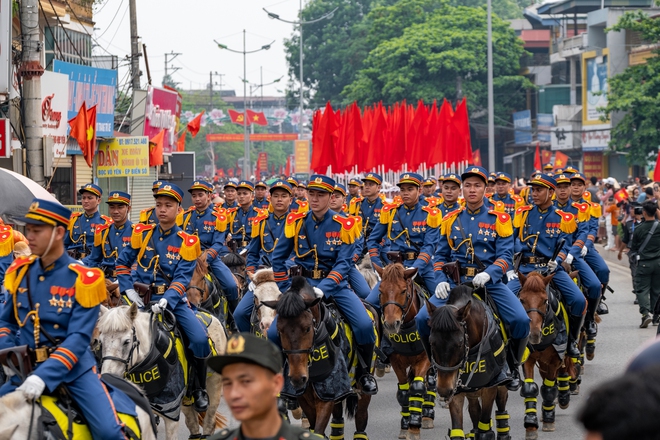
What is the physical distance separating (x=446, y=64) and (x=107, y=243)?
46995mm

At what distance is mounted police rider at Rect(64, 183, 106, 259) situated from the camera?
14219 millimetres

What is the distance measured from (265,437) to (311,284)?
5830 mm

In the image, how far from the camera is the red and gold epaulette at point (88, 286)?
6.05m

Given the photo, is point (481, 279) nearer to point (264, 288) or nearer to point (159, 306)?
point (264, 288)

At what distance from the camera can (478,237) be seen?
34.2ft

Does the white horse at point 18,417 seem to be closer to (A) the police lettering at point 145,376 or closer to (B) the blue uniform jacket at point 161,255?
(A) the police lettering at point 145,376

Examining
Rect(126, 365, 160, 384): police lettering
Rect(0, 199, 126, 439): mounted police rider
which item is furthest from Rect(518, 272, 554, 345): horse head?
Rect(0, 199, 126, 439): mounted police rider

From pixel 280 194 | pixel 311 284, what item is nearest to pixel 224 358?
pixel 311 284

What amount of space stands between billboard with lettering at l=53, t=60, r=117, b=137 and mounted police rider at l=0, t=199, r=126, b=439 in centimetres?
1634

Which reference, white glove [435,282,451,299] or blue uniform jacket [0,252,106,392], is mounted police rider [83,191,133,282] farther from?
blue uniform jacket [0,252,106,392]

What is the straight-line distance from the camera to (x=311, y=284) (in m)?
9.96

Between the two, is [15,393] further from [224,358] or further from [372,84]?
[372,84]

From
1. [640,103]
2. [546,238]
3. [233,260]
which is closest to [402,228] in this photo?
[546,238]

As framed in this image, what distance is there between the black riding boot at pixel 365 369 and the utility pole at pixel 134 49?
19.4 meters
